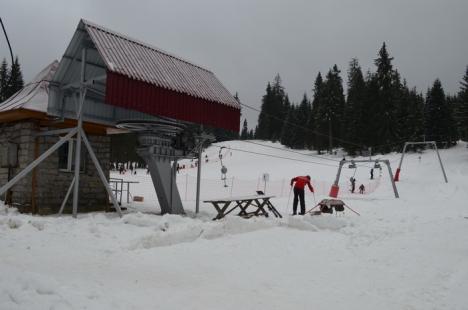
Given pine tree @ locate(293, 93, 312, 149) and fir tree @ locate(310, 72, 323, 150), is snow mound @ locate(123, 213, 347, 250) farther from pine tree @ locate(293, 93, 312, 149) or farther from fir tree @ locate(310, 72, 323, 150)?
pine tree @ locate(293, 93, 312, 149)

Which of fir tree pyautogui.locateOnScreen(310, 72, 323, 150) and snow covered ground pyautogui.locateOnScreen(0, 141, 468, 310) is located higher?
fir tree pyautogui.locateOnScreen(310, 72, 323, 150)

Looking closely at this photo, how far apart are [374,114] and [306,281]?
2214 inches

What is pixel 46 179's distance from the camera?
14.2 m

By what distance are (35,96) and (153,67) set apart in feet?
14.8

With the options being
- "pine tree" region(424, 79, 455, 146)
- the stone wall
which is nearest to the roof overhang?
the stone wall

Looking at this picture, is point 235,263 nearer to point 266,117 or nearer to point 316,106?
point 316,106

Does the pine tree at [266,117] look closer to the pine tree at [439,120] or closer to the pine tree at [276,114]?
the pine tree at [276,114]

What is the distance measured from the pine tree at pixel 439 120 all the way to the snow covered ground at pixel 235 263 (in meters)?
46.9

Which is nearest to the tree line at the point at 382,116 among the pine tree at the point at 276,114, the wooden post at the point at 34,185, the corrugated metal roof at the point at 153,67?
the pine tree at the point at 276,114

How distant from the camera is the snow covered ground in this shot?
17.0ft

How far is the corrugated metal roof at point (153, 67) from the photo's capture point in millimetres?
12273

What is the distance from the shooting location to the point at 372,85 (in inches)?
2371

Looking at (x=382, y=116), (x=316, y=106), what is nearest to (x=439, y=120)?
(x=382, y=116)

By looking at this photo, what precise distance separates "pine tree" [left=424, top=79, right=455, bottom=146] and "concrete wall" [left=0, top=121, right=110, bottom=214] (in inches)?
2022
